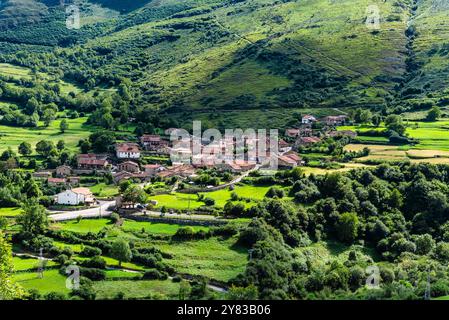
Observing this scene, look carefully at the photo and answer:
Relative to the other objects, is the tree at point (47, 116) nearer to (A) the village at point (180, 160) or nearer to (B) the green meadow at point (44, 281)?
(A) the village at point (180, 160)

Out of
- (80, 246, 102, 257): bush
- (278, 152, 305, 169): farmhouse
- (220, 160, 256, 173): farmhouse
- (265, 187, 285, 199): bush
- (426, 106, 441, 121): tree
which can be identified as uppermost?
(426, 106, 441, 121): tree

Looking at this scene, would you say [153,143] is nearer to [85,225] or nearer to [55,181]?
[55,181]

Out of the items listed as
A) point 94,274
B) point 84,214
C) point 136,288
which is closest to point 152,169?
point 84,214

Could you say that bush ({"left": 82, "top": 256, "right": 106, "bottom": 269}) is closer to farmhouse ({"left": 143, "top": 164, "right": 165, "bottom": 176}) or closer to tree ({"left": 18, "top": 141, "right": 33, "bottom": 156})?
farmhouse ({"left": 143, "top": 164, "right": 165, "bottom": 176})

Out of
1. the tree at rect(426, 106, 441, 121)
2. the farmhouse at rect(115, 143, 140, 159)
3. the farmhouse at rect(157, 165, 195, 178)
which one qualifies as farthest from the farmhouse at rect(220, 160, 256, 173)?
the tree at rect(426, 106, 441, 121)

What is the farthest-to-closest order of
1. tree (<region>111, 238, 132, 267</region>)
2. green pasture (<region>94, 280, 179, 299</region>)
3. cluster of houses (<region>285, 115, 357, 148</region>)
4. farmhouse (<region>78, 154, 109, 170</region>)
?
cluster of houses (<region>285, 115, 357, 148</region>)
farmhouse (<region>78, 154, 109, 170</region>)
tree (<region>111, 238, 132, 267</region>)
green pasture (<region>94, 280, 179, 299</region>)
